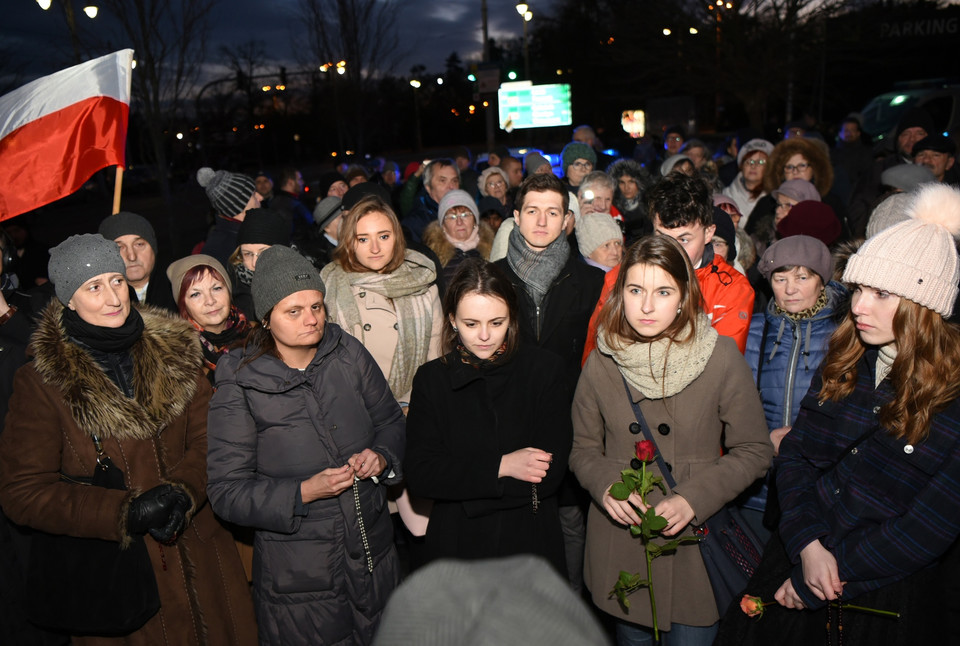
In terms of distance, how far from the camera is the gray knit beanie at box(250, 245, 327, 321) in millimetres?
3049

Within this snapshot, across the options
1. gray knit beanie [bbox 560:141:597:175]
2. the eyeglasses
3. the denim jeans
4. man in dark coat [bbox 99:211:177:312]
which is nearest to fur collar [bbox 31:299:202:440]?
man in dark coat [bbox 99:211:177:312]

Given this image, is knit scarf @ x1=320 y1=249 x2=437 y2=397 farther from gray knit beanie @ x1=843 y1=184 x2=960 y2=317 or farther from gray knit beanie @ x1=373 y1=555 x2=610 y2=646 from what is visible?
gray knit beanie @ x1=373 y1=555 x2=610 y2=646

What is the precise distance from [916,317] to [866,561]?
90 cm

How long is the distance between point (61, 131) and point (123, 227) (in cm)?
69

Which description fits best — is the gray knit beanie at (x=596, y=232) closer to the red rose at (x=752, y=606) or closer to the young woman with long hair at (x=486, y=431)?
the young woman with long hair at (x=486, y=431)

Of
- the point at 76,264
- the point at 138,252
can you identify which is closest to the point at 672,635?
the point at 76,264

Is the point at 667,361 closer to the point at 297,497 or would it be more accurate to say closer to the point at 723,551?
the point at 723,551

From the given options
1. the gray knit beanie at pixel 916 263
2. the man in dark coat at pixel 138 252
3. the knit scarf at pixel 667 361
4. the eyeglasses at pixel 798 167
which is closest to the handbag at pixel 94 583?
the man in dark coat at pixel 138 252

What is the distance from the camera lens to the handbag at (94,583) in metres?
2.92

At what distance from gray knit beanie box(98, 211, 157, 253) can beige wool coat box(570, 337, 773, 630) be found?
11.5 ft

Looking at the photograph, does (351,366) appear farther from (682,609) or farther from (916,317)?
(916,317)

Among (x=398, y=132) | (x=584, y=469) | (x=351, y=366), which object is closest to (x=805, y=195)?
(x=584, y=469)

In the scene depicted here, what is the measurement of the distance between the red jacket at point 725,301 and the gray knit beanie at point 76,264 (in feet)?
7.67

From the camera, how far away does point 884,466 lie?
2.48 m
